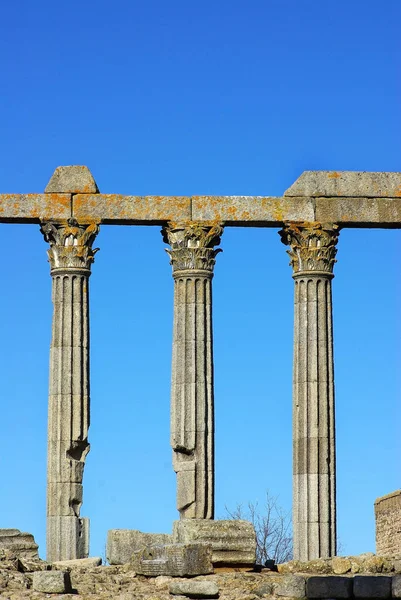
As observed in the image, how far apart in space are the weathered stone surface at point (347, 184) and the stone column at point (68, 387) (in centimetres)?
499

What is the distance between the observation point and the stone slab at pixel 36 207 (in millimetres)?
47438

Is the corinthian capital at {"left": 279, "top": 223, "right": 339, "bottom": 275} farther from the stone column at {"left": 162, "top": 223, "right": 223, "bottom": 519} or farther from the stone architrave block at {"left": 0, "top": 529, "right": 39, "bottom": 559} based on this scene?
the stone architrave block at {"left": 0, "top": 529, "right": 39, "bottom": 559}

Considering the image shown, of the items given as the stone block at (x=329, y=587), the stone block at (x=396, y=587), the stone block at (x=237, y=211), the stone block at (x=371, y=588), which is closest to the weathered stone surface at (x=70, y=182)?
the stone block at (x=237, y=211)

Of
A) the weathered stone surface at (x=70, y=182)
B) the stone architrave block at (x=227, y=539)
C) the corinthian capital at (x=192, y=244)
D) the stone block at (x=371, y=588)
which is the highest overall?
the weathered stone surface at (x=70, y=182)

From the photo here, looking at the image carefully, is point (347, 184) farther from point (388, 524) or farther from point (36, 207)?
point (388, 524)

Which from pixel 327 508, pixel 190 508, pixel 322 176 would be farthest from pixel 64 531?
pixel 322 176

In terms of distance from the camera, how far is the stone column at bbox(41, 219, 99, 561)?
46312 millimetres

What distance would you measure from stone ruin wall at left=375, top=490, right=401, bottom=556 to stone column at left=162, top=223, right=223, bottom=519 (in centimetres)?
674

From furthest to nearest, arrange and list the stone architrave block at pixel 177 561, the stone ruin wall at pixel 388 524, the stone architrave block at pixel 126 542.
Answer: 1. the stone ruin wall at pixel 388 524
2. the stone architrave block at pixel 126 542
3. the stone architrave block at pixel 177 561

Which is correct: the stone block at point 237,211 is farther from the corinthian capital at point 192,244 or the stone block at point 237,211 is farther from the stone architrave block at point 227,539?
the stone architrave block at point 227,539

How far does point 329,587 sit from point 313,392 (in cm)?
1061

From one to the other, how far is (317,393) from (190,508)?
398cm

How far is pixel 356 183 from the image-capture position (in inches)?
1895

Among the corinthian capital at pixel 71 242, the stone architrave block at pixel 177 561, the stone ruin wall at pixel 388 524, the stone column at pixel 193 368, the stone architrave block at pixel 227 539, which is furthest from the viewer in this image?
the stone ruin wall at pixel 388 524
